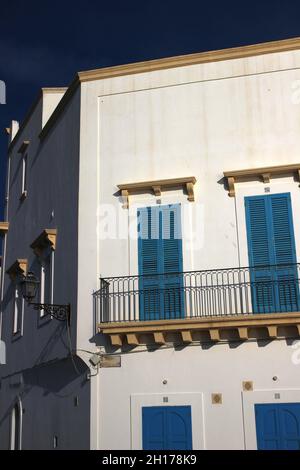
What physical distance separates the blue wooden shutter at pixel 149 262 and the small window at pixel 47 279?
3159 millimetres

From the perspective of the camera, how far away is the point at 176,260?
1463cm

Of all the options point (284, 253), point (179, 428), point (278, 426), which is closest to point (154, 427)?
point (179, 428)

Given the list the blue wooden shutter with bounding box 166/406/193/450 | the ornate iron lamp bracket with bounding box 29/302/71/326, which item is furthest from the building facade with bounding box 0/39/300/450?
the ornate iron lamp bracket with bounding box 29/302/71/326

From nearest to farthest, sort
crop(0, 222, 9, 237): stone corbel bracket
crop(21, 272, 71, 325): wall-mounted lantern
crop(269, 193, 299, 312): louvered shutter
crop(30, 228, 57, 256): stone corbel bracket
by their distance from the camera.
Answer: crop(269, 193, 299, 312): louvered shutter, crop(21, 272, 71, 325): wall-mounted lantern, crop(30, 228, 57, 256): stone corbel bracket, crop(0, 222, 9, 237): stone corbel bracket

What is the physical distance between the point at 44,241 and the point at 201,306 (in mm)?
5454

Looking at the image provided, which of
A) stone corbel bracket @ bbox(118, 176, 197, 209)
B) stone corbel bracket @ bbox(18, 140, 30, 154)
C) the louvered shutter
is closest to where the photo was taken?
the louvered shutter

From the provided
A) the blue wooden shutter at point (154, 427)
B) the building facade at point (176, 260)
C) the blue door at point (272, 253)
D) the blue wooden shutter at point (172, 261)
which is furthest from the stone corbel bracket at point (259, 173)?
the blue wooden shutter at point (154, 427)

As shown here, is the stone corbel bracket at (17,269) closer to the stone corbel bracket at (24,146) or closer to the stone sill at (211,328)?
the stone corbel bracket at (24,146)

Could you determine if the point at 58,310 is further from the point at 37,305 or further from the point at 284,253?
the point at 284,253

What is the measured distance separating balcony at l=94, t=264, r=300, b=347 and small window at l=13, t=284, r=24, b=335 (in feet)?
19.0

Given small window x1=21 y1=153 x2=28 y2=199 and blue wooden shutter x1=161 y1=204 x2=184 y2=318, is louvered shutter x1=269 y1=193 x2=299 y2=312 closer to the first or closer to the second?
blue wooden shutter x1=161 y1=204 x2=184 y2=318

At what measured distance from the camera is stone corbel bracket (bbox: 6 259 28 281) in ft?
63.6

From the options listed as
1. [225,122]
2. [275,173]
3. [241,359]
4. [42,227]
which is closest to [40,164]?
[42,227]
